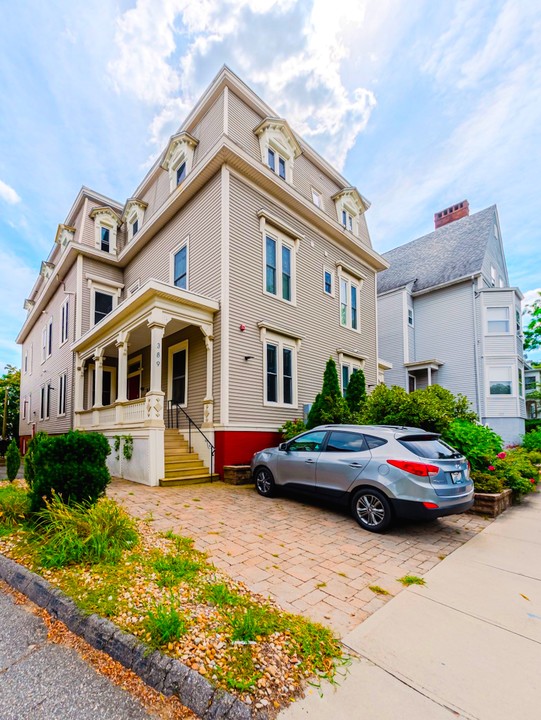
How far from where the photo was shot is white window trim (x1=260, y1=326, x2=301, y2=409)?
35.0 feet

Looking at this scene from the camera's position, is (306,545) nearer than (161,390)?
Yes

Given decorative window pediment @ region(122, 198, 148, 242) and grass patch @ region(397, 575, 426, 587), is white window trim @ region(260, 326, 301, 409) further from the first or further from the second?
decorative window pediment @ region(122, 198, 148, 242)

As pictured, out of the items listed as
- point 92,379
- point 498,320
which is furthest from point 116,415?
point 498,320

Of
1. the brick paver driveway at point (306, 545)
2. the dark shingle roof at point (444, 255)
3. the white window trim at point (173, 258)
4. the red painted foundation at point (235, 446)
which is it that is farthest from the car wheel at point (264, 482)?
the dark shingle roof at point (444, 255)

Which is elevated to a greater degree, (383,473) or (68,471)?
(68,471)

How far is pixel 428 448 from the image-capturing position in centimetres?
516

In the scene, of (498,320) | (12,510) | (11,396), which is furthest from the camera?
(11,396)

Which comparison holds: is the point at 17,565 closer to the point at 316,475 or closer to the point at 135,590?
the point at 135,590

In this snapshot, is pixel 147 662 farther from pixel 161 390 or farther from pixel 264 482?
pixel 161 390

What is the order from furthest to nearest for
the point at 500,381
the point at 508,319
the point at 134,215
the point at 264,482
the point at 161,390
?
the point at 508,319 → the point at 500,381 → the point at 134,215 → the point at 161,390 → the point at 264,482

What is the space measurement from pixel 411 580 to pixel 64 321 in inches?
677

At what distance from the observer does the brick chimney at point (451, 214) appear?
945 inches

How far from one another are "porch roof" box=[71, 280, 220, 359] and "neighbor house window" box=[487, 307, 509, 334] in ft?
51.7

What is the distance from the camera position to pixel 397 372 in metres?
20.1
